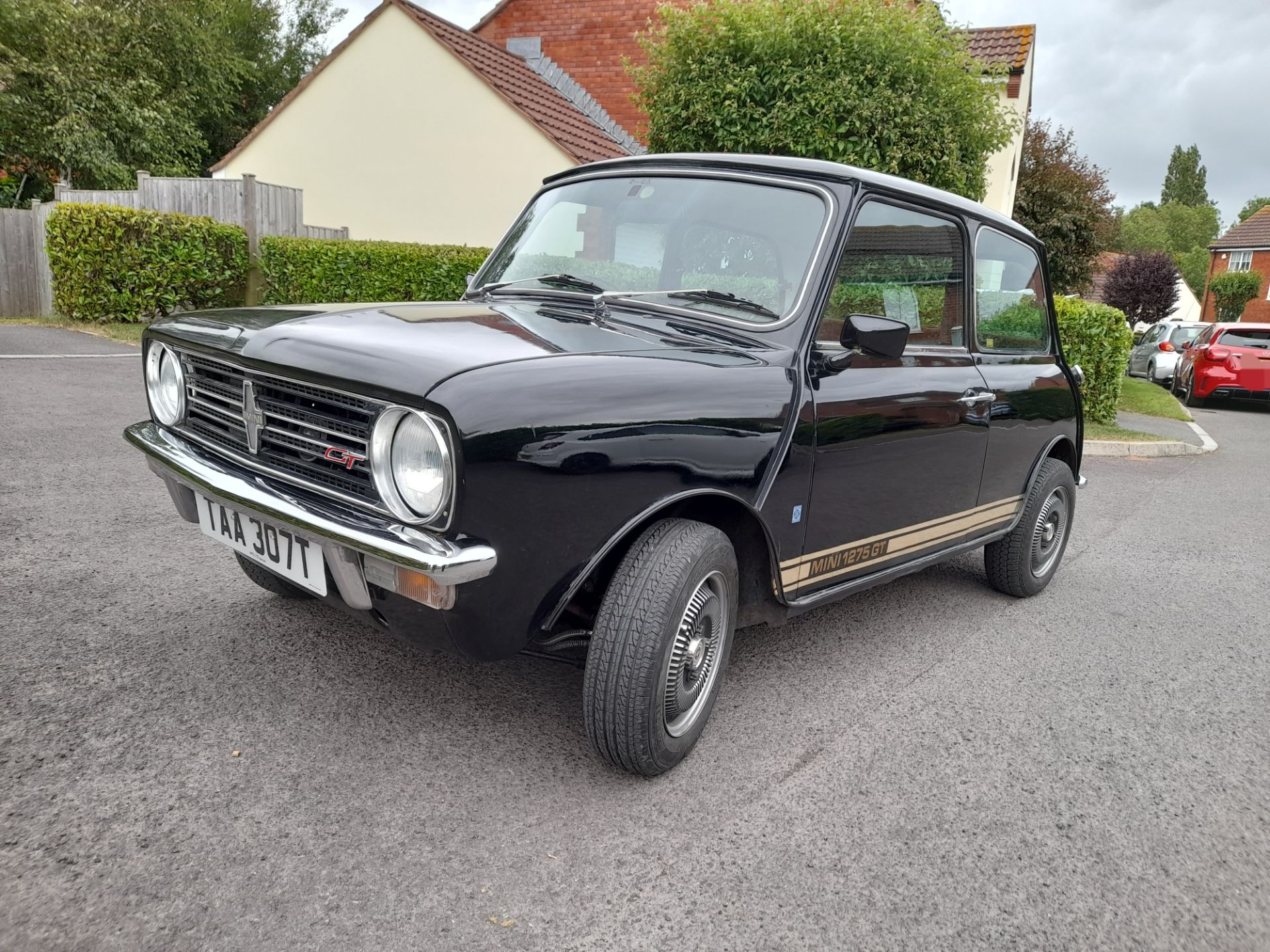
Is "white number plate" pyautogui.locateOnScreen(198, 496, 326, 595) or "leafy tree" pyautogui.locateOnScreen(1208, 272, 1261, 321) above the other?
"leafy tree" pyautogui.locateOnScreen(1208, 272, 1261, 321)

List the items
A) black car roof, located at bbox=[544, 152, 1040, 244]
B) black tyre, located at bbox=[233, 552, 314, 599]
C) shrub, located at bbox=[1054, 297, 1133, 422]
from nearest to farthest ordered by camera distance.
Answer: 1. black car roof, located at bbox=[544, 152, 1040, 244]
2. black tyre, located at bbox=[233, 552, 314, 599]
3. shrub, located at bbox=[1054, 297, 1133, 422]

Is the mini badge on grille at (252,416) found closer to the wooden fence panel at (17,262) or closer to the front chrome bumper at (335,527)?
the front chrome bumper at (335,527)

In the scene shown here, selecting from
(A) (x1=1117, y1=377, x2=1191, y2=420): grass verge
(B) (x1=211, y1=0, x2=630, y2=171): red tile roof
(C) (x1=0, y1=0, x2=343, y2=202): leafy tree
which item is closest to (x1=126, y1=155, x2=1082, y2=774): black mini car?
(A) (x1=1117, y1=377, x2=1191, y2=420): grass verge

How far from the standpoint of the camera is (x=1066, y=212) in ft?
69.5

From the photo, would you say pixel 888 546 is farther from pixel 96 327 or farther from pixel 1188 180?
pixel 1188 180

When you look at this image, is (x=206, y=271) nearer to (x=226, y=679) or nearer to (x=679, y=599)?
(x=226, y=679)

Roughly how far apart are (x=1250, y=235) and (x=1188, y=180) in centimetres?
6309

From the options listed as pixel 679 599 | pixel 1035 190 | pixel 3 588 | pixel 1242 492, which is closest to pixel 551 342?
pixel 679 599

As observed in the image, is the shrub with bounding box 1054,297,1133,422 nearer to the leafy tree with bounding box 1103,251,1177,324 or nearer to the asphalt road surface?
the asphalt road surface

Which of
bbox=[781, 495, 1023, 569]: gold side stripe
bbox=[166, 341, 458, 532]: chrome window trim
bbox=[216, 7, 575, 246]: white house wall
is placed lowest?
bbox=[781, 495, 1023, 569]: gold side stripe

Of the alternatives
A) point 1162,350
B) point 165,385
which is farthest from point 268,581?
point 1162,350

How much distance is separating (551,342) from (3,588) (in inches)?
99.8

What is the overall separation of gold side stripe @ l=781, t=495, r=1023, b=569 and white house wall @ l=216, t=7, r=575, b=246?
1153 centimetres

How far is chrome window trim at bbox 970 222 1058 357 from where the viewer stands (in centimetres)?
399
